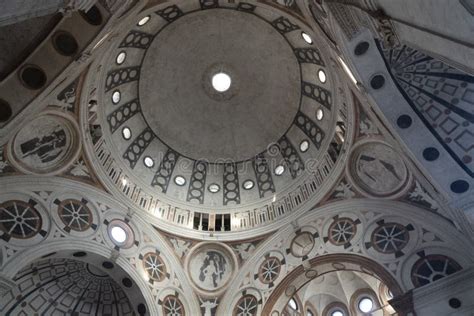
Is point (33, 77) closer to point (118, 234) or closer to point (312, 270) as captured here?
point (118, 234)

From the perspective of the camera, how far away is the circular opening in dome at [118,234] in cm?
1783

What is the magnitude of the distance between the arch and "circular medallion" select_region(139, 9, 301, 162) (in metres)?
6.76

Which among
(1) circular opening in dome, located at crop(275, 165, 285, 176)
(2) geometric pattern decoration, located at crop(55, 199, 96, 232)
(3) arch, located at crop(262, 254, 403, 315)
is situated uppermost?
(1) circular opening in dome, located at crop(275, 165, 285, 176)

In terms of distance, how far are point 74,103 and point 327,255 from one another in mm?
11476

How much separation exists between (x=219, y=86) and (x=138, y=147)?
5281 millimetres

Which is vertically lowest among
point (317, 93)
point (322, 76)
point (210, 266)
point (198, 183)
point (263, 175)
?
point (210, 266)

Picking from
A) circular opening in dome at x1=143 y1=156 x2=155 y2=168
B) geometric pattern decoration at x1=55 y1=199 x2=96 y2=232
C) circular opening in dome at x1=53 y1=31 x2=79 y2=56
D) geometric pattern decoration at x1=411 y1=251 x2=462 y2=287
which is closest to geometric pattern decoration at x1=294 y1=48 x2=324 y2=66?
circular opening in dome at x1=143 y1=156 x2=155 y2=168

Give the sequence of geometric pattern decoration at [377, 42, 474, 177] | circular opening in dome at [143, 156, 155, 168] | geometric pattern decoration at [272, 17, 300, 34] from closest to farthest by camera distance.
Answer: geometric pattern decoration at [377, 42, 474, 177] < geometric pattern decoration at [272, 17, 300, 34] < circular opening in dome at [143, 156, 155, 168]

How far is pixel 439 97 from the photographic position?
1296 cm

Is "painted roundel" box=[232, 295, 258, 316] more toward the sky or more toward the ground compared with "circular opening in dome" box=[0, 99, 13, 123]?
more toward the ground

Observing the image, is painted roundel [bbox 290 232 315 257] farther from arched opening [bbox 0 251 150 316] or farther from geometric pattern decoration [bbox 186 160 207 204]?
arched opening [bbox 0 251 150 316]

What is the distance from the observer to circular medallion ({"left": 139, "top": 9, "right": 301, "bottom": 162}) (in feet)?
68.6

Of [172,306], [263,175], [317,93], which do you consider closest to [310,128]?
[317,93]

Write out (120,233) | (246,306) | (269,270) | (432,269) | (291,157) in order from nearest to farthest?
1. (432,269)
2. (120,233)
3. (246,306)
4. (269,270)
5. (291,157)
